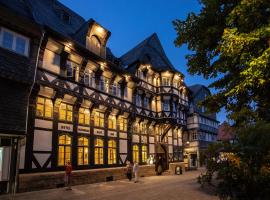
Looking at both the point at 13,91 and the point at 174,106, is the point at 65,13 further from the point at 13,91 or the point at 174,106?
the point at 174,106

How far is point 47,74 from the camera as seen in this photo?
16375 millimetres

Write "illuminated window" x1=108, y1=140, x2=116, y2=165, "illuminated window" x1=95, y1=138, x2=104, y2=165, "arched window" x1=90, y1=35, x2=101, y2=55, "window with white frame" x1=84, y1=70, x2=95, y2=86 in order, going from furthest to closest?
"illuminated window" x1=108, y1=140, x2=116, y2=165, "arched window" x1=90, y1=35, x2=101, y2=55, "illuminated window" x1=95, y1=138, x2=104, y2=165, "window with white frame" x1=84, y1=70, x2=95, y2=86

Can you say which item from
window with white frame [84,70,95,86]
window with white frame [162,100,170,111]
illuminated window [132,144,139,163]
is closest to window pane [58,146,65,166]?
window with white frame [84,70,95,86]

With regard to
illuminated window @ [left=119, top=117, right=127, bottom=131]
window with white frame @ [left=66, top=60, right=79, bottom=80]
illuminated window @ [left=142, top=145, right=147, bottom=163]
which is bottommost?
illuminated window @ [left=142, top=145, right=147, bottom=163]

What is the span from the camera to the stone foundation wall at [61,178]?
1407 cm

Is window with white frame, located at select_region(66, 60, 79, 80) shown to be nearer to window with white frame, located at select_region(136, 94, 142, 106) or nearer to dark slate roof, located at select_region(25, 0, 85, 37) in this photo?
dark slate roof, located at select_region(25, 0, 85, 37)

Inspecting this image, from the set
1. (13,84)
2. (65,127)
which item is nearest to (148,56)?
(65,127)

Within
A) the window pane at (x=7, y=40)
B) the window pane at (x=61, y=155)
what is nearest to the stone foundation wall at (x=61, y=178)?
the window pane at (x=61, y=155)

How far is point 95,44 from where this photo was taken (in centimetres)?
2150

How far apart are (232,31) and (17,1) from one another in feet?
45.9

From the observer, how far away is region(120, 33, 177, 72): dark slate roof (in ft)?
93.2

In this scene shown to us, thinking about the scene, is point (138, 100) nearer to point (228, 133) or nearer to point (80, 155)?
point (80, 155)

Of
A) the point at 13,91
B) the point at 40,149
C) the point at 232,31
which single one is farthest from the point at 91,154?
the point at 232,31

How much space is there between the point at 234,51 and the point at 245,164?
158 inches
